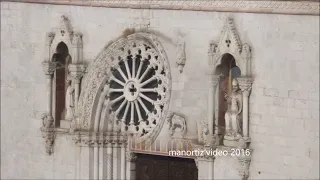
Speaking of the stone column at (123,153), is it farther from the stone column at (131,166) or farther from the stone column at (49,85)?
the stone column at (49,85)

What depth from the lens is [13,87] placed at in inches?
993

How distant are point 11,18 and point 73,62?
1.54m

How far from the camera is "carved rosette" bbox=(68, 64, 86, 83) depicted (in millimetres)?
24062

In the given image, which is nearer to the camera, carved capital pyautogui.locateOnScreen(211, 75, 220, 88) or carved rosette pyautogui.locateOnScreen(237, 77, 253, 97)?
carved rosette pyautogui.locateOnScreen(237, 77, 253, 97)

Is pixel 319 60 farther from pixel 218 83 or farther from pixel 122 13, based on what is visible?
pixel 122 13

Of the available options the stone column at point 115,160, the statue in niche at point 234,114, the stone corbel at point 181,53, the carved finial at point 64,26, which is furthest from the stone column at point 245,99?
the carved finial at point 64,26

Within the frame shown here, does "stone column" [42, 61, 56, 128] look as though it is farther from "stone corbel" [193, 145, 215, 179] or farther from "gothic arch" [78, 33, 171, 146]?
"stone corbel" [193, 145, 215, 179]

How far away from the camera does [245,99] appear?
22062 millimetres

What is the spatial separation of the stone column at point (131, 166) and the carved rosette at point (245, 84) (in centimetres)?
255

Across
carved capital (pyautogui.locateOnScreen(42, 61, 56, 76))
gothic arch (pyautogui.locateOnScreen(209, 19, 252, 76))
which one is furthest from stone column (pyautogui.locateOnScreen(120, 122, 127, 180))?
gothic arch (pyautogui.locateOnScreen(209, 19, 252, 76))

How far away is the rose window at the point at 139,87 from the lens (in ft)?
76.5

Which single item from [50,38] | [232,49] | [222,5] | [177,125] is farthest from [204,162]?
[50,38]

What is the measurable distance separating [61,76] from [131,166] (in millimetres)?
1769

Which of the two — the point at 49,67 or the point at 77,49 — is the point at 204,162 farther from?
the point at 49,67
